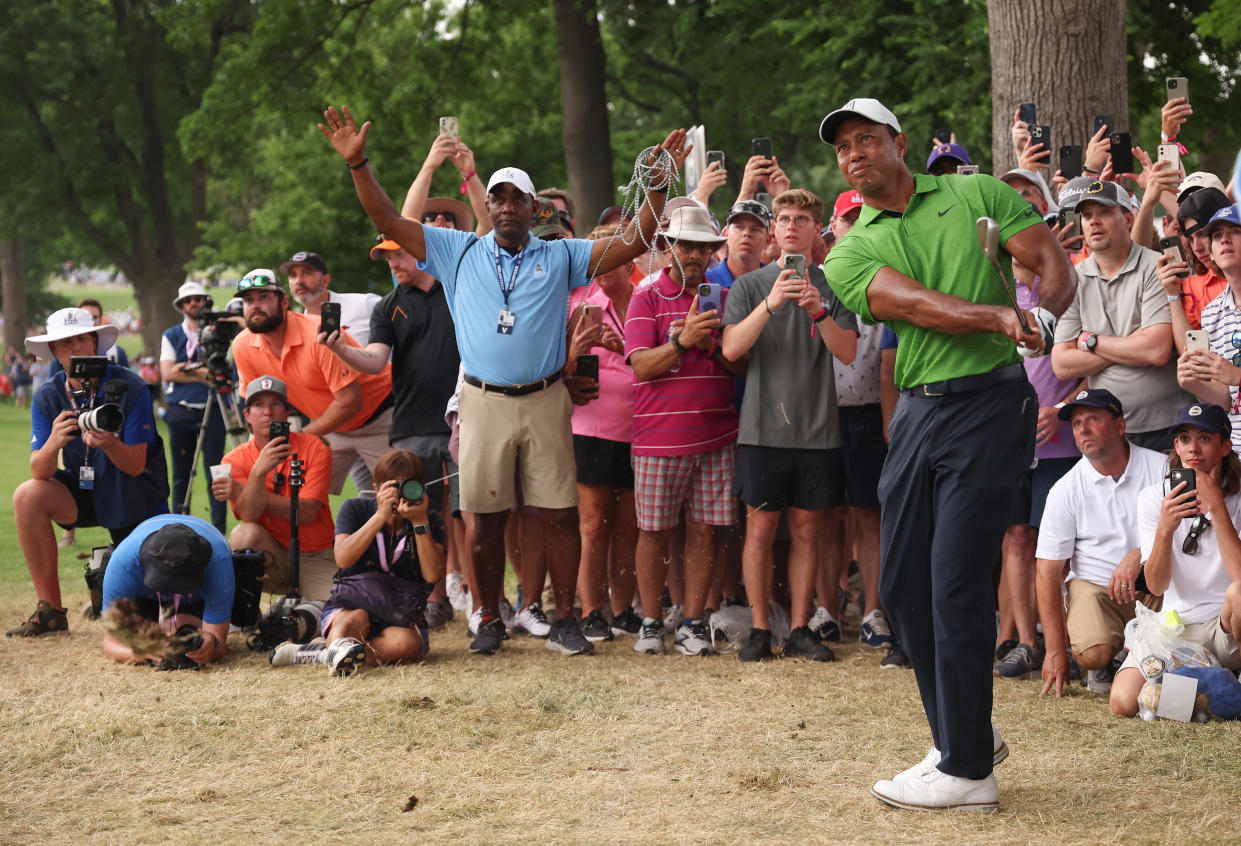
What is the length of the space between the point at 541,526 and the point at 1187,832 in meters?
3.94

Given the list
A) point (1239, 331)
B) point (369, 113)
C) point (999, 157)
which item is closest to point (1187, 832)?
point (1239, 331)

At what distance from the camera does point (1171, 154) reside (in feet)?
23.2

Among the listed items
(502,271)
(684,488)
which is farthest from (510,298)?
(684,488)

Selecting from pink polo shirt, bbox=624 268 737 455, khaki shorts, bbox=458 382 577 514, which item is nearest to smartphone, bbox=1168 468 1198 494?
pink polo shirt, bbox=624 268 737 455

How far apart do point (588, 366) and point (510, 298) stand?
1.77 ft

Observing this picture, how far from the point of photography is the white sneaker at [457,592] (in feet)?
28.2

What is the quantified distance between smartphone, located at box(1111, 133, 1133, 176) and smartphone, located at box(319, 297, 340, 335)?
14.1 ft

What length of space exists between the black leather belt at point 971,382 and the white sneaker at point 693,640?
120 inches

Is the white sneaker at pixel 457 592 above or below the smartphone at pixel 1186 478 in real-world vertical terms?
below

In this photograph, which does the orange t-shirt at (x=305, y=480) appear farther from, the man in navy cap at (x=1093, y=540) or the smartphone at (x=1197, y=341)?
the smartphone at (x=1197, y=341)

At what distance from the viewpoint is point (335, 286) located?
25672 mm

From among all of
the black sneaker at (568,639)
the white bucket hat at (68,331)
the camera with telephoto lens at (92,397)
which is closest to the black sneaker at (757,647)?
the black sneaker at (568,639)

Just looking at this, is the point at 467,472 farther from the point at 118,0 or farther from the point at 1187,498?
the point at 118,0

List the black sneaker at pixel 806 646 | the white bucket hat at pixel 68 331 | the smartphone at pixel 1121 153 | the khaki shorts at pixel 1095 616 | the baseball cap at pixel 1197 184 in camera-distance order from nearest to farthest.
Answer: the khaki shorts at pixel 1095 616
the baseball cap at pixel 1197 184
the black sneaker at pixel 806 646
the smartphone at pixel 1121 153
the white bucket hat at pixel 68 331
